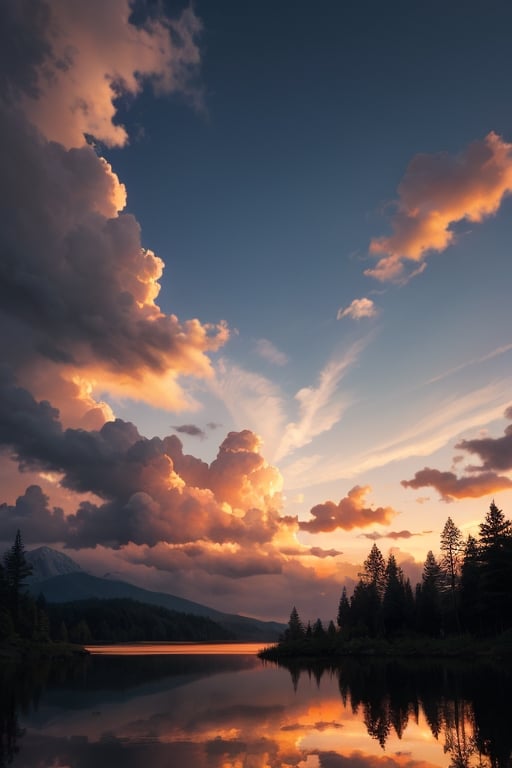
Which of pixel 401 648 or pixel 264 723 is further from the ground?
pixel 264 723

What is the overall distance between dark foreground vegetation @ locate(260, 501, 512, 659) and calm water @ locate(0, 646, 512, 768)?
3116 cm

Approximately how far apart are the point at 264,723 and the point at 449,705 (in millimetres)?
12988

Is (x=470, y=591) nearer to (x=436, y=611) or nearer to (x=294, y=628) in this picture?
(x=436, y=611)

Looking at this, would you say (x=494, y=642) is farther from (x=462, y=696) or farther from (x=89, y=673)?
(x=89, y=673)

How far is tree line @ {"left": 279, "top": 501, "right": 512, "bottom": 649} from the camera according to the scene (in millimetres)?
91250

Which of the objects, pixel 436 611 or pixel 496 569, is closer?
pixel 496 569

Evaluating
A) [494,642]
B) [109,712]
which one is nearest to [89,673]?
[109,712]

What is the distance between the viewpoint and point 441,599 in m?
125

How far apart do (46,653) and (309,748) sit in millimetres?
105489

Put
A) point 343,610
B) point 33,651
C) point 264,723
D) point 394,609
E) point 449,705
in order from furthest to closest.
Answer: point 343,610 → point 394,609 → point 33,651 → point 449,705 → point 264,723

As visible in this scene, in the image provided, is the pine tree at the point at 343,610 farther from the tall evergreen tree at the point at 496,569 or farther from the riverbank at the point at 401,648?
the tall evergreen tree at the point at 496,569

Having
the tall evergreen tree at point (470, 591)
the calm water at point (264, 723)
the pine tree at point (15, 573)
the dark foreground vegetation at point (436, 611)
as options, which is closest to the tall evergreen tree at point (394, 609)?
the dark foreground vegetation at point (436, 611)

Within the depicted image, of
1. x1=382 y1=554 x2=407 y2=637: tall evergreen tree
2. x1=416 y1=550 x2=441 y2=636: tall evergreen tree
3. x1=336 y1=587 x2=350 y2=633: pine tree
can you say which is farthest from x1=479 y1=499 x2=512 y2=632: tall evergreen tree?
x1=336 y1=587 x2=350 y2=633: pine tree

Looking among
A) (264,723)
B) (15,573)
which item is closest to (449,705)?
(264,723)
